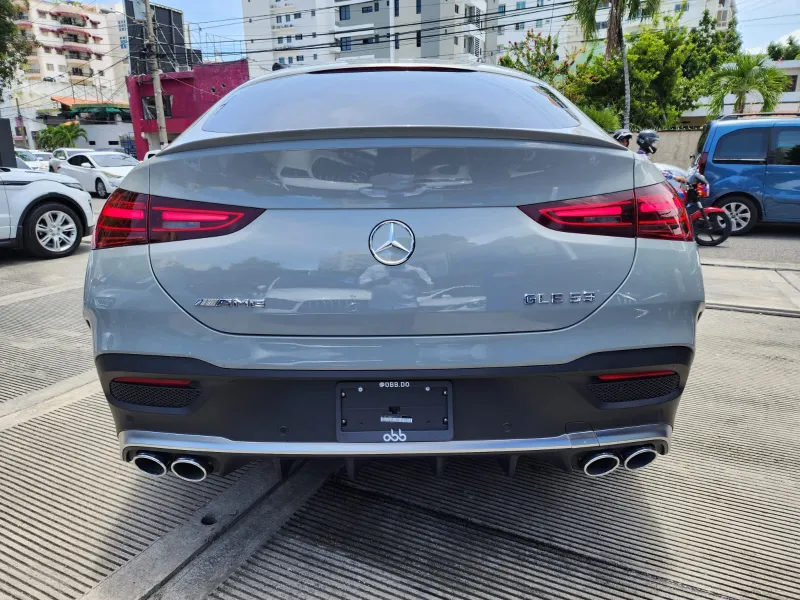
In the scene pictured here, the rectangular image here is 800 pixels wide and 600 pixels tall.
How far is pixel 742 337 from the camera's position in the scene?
14.5 feet

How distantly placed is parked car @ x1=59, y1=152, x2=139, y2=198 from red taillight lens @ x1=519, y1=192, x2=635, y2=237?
60.0ft

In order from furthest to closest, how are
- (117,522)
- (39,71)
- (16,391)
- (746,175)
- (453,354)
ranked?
(39,71)
(746,175)
(16,391)
(117,522)
(453,354)

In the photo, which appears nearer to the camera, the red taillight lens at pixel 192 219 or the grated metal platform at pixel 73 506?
the red taillight lens at pixel 192 219

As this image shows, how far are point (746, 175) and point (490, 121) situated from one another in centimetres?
919

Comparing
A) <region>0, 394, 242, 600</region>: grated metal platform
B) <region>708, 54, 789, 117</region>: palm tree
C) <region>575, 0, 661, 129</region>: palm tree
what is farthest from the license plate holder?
<region>708, 54, 789, 117</region>: palm tree

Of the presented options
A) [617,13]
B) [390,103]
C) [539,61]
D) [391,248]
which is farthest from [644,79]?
[391,248]

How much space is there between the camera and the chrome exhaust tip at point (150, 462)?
1825 mm

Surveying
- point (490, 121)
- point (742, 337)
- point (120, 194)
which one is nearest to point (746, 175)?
point (742, 337)

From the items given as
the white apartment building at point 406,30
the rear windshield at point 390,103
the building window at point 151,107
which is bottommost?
the rear windshield at point 390,103

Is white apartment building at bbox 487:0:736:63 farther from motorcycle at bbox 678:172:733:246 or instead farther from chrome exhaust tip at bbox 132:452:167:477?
chrome exhaust tip at bbox 132:452:167:477

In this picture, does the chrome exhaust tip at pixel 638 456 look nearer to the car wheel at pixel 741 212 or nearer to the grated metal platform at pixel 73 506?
the grated metal platform at pixel 73 506

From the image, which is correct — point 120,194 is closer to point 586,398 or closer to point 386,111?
point 386,111

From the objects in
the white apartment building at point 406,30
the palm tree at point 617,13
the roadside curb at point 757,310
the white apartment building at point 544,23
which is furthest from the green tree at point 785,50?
the roadside curb at point 757,310

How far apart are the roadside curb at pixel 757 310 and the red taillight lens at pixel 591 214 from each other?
4.05m
